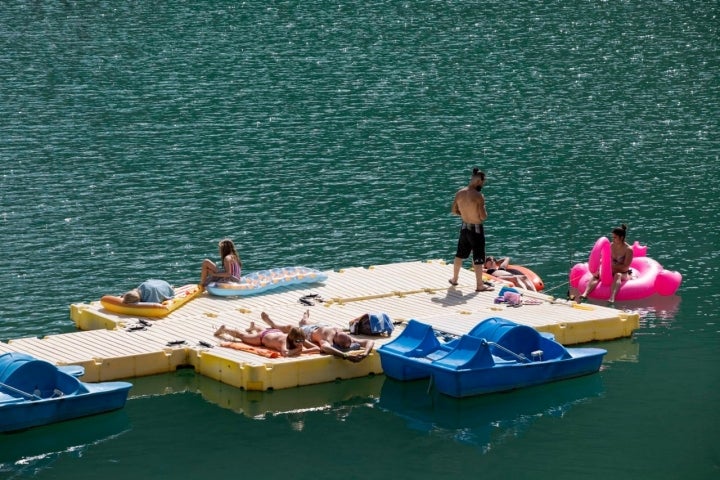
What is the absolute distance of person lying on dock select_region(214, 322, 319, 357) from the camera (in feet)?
92.2

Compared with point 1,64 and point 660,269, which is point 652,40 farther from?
point 660,269

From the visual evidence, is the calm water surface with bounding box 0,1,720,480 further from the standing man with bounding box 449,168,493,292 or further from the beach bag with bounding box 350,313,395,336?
the standing man with bounding box 449,168,493,292

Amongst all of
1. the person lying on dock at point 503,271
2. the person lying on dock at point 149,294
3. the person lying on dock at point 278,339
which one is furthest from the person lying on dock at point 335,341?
the person lying on dock at point 503,271

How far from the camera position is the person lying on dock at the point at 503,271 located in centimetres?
3456

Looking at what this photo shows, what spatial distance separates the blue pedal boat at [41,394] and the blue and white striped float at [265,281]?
6.35 meters

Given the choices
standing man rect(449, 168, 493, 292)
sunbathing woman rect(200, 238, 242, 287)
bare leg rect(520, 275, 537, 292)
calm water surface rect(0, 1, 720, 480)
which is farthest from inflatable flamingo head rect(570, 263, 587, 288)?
sunbathing woman rect(200, 238, 242, 287)

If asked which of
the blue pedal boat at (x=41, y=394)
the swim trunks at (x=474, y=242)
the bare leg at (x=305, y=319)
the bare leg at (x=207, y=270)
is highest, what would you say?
the swim trunks at (x=474, y=242)

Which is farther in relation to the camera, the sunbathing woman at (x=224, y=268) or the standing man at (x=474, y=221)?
the standing man at (x=474, y=221)

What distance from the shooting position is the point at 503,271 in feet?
115

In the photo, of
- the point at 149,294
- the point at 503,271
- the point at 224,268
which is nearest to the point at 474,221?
the point at 503,271

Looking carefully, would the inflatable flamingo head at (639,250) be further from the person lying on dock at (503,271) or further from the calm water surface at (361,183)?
the person lying on dock at (503,271)

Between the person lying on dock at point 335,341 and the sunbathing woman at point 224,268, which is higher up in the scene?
the sunbathing woman at point 224,268

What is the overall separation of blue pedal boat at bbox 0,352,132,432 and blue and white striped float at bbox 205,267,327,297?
6355 millimetres

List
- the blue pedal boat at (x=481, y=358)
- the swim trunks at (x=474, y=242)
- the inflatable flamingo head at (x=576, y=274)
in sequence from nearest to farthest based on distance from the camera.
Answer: the blue pedal boat at (x=481, y=358) → the swim trunks at (x=474, y=242) → the inflatable flamingo head at (x=576, y=274)
